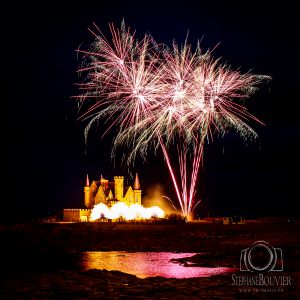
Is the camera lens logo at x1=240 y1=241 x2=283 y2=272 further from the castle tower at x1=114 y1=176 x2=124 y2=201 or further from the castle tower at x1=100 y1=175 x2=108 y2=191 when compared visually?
the castle tower at x1=100 y1=175 x2=108 y2=191

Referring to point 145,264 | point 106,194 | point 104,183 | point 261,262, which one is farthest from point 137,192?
point 261,262

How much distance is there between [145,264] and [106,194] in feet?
207

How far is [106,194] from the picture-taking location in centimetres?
8650

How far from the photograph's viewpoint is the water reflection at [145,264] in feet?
66.3

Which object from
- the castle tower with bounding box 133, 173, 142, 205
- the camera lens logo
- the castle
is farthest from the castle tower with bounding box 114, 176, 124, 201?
the camera lens logo

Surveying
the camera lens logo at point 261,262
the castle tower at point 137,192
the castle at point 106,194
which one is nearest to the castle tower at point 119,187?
the castle at point 106,194

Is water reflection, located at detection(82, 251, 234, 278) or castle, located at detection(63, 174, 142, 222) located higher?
castle, located at detection(63, 174, 142, 222)

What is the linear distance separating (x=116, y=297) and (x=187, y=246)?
19071 mm

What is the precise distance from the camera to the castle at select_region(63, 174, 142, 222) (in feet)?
273

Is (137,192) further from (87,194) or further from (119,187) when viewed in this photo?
(87,194)

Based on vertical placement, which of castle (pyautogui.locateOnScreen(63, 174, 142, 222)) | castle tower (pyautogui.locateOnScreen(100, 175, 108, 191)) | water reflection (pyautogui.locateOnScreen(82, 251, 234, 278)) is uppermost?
castle tower (pyautogui.locateOnScreen(100, 175, 108, 191))

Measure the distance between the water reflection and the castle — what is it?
53.6 metres

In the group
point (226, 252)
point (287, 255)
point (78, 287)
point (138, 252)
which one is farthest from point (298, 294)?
point (138, 252)

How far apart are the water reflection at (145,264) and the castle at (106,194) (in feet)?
176
